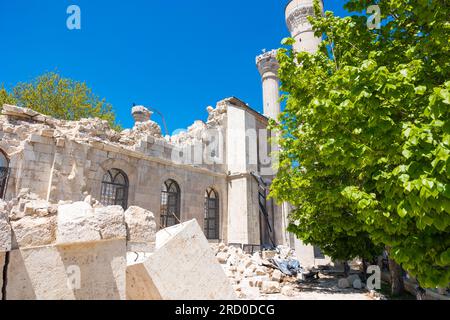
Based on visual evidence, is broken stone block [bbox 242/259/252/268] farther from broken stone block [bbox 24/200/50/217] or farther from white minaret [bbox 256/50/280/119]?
white minaret [bbox 256/50/280/119]

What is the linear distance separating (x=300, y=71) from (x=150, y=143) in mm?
8850

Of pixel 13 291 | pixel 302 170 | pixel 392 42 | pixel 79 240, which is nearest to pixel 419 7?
pixel 392 42

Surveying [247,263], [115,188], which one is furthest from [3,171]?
[247,263]

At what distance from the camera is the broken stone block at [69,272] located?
120 inches

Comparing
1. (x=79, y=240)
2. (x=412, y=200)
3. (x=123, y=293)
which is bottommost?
(x=123, y=293)

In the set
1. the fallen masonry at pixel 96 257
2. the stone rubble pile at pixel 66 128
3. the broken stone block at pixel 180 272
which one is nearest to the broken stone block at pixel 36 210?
the fallen masonry at pixel 96 257

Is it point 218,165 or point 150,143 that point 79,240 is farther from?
point 218,165

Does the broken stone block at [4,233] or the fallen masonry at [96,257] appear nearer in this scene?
the broken stone block at [4,233]

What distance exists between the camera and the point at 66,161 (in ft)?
37.1

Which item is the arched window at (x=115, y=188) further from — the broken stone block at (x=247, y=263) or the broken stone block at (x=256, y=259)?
the broken stone block at (x=256, y=259)

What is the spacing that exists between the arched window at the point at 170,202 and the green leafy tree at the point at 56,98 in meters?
17.8

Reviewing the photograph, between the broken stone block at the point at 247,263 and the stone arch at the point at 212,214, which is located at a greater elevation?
the stone arch at the point at 212,214

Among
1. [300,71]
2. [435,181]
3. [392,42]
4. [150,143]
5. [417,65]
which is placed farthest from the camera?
[150,143]

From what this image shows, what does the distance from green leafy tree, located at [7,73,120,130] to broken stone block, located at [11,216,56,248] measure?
2690 centimetres
